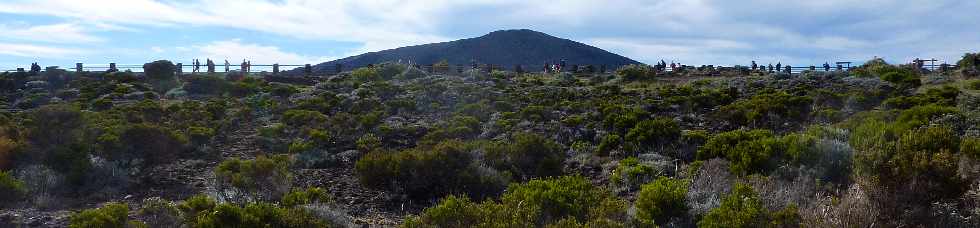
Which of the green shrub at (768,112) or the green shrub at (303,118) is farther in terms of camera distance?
the green shrub at (303,118)

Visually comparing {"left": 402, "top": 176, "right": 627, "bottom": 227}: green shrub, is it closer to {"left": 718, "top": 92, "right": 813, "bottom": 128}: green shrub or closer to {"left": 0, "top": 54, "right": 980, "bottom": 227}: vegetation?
{"left": 0, "top": 54, "right": 980, "bottom": 227}: vegetation

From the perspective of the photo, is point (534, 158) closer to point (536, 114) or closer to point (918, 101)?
point (536, 114)

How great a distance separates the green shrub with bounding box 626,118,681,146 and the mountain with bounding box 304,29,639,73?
3341 inches

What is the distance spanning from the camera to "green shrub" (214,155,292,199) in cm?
954

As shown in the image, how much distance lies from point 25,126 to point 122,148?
3.52 meters

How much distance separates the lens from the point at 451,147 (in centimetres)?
1071

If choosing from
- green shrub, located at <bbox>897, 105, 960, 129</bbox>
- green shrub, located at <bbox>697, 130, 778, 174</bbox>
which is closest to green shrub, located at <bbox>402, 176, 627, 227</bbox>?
green shrub, located at <bbox>697, 130, 778, 174</bbox>

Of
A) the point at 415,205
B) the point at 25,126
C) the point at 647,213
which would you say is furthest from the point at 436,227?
the point at 25,126

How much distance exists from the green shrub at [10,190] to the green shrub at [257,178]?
Answer: 232 centimetres

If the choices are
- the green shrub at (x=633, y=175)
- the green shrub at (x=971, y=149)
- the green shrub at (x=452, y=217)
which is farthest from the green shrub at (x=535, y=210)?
the green shrub at (x=971, y=149)

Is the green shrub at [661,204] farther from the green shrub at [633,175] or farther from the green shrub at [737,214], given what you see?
the green shrub at [633,175]

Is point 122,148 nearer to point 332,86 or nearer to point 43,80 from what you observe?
point 332,86

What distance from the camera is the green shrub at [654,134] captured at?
1301cm

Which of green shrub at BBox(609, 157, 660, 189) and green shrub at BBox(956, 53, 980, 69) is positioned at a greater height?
green shrub at BBox(956, 53, 980, 69)
